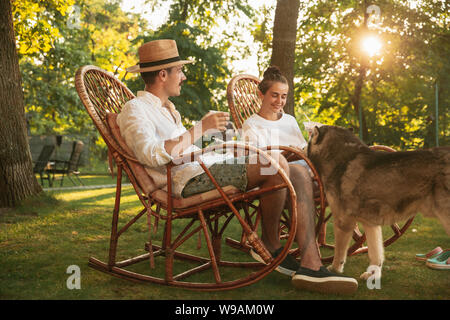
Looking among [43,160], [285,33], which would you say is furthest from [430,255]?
[43,160]

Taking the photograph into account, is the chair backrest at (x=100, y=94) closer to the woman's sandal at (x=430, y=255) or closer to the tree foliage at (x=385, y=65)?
the woman's sandal at (x=430, y=255)

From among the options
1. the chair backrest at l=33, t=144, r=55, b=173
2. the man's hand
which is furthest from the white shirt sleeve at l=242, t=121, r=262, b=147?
the chair backrest at l=33, t=144, r=55, b=173

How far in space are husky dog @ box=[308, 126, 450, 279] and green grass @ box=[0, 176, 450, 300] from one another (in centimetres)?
32

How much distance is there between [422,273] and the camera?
8.87 ft

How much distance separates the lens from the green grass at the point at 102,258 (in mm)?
2311

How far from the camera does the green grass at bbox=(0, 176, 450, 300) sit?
2.31 m

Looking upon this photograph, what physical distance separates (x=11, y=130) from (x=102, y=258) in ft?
9.12

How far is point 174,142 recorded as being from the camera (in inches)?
92.4

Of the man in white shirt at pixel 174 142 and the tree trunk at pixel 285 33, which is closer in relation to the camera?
the man in white shirt at pixel 174 142

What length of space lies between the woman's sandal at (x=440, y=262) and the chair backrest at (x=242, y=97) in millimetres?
1737

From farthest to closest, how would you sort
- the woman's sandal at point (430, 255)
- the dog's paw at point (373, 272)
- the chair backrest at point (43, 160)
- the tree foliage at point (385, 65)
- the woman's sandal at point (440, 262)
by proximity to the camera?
the chair backrest at point (43, 160) → the tree foliage at point (385, 65) → the woman's sandal at point (430, 255) → the woman's sandal at point (440, 262) → the dog's paw at point (373, 272)

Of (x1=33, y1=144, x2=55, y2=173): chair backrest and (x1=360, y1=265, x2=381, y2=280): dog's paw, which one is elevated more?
(x1=33, y1=144, x2=55, y2=173): chair backrest

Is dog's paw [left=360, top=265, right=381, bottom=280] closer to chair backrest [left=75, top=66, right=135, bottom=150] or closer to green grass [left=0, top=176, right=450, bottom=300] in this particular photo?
green grass [left=0, top=176, right=450, bottom=300]

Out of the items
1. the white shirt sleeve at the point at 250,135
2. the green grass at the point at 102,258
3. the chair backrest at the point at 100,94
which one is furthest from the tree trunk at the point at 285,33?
the chair backrest at the point at 100,94
